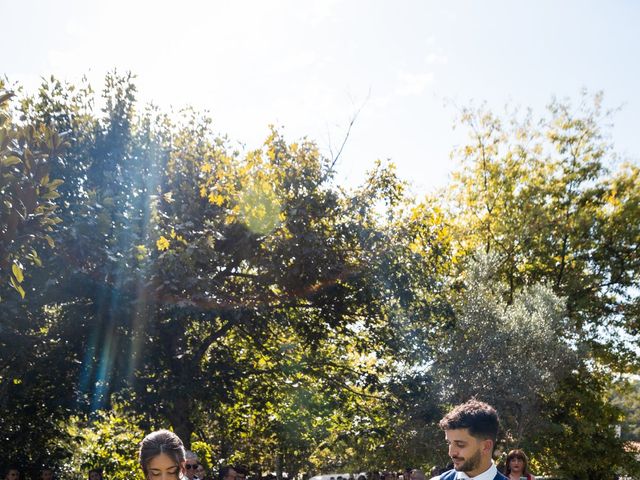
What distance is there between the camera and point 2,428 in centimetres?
1767

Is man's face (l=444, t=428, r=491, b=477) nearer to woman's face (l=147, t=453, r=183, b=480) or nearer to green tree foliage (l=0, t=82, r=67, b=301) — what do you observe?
woman's face (l=147, t=453, r=183, b=480)

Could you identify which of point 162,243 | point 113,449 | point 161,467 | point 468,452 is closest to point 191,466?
point 162,243

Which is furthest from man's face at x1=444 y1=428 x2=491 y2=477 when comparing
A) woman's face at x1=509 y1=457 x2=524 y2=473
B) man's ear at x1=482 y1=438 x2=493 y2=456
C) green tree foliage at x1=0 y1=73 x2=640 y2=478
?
green tree foliage at x1=0 y1=73 x2=640 y2=478

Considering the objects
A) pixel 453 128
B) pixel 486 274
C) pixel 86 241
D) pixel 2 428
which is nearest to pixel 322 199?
pixel 86 241

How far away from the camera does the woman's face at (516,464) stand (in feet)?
25.4

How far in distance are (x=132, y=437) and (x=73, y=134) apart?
960 cm

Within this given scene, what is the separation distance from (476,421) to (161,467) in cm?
190

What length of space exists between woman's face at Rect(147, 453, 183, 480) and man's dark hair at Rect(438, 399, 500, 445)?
5.49 feet

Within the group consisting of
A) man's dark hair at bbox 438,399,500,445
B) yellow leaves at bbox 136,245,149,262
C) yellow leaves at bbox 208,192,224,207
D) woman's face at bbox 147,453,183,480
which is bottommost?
man's dark hair at bbox 438,399,500,445

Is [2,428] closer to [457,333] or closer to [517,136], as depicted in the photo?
[457,333]

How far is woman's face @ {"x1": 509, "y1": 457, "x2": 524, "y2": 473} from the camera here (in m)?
7.73

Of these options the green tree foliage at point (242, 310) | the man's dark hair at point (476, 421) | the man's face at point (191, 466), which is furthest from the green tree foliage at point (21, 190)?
the green tree foliage at point (242, 310)

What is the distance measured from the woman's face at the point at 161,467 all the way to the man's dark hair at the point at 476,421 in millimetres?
1673

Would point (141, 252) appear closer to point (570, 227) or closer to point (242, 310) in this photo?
point (242, 310)
